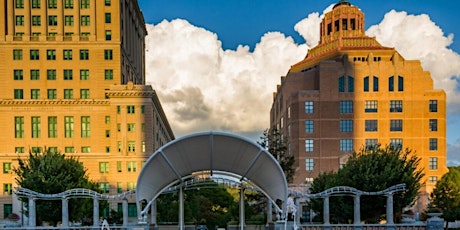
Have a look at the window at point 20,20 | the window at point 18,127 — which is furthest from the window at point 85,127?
the window at point 20,20

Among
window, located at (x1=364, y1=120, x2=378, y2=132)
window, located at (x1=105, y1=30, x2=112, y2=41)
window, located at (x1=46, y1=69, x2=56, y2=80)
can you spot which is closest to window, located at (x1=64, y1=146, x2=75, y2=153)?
window, located at (x1=46, y1=69, x2=56, y2=80)

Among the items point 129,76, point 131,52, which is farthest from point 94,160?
point 131,52

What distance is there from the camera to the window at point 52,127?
71875 millimetres

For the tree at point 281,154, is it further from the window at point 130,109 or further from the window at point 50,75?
the window at point 50,75

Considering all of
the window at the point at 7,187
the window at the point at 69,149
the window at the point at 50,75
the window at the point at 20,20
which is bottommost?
the window at the point at 7,187

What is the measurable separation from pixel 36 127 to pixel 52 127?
7.52 ft

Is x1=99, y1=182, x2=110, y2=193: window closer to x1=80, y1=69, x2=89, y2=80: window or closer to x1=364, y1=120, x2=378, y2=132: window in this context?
x1=80, y1=69, x2=89, y2=80: window

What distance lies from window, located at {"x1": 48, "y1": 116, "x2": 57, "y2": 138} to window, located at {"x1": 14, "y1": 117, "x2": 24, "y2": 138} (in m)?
3.87

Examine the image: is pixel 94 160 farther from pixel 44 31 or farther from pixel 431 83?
pixel 431 83

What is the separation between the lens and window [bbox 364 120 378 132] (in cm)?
7481

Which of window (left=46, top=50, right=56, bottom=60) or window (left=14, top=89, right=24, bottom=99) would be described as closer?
window (left=14, top=89, right=24, bottom=99)

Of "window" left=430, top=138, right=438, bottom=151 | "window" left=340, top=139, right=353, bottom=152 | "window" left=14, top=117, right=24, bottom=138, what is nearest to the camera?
"window" left=14, top=117, right=24, bottom=138

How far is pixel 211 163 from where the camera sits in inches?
1224

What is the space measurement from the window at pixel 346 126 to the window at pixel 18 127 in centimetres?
4817
